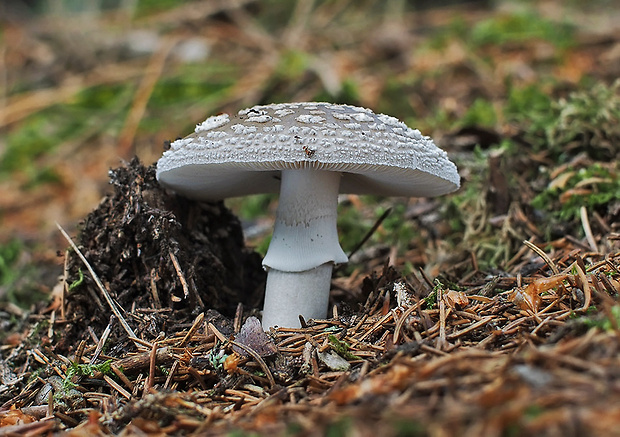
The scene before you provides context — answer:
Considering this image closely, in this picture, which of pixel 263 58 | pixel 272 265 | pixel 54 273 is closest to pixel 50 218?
pixel 54 273

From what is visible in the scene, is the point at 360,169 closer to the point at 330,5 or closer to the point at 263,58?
the point at 263,58

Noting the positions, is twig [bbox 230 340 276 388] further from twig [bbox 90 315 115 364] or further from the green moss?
the green moss

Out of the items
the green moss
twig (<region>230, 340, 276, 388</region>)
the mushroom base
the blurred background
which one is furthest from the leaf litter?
the blurred background

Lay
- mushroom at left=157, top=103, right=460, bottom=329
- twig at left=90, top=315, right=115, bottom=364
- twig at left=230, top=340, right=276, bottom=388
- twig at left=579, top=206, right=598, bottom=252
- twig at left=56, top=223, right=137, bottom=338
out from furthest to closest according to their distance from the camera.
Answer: twig at left=579, top=206, right=598, bottom=252
twig at left=56, top=223, right=137, bottom=338
twig at left=90, top=315, right=115, bottom=364
mushroom at left=157, top=103, right=460, bottom=329
twig at left=230, top=340, right=276, bottom=388

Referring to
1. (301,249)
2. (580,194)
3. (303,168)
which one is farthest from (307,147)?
(580,194)

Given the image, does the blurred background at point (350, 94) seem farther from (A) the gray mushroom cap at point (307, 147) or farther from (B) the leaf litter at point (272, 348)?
(A) the gray mushroom cap at point (307, 147)

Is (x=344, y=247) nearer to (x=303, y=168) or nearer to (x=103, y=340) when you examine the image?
(x=303, y=168)

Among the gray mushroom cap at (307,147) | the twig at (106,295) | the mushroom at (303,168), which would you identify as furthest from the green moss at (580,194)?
the twig at (106,295)
